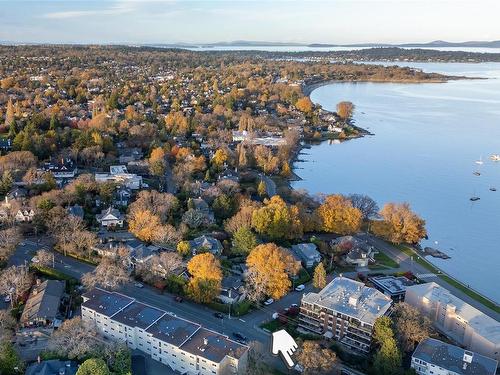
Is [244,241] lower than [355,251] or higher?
higher

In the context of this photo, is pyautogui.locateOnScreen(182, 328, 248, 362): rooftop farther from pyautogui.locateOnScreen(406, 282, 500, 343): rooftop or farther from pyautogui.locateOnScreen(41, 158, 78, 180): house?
pyautogui.locateOnScreen(41, 158, 78, 180): house

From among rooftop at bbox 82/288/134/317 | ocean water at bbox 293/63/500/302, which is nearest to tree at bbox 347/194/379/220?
ocean water at bbox 293/63/500/302

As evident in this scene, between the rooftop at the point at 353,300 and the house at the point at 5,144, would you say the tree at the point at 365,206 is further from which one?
the house at the point at 5,144

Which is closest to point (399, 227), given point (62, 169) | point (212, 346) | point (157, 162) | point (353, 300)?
point (353, 300)

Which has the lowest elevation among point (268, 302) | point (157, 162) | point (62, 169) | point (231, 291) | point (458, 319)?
point (268, 302)

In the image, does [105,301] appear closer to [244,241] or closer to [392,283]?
[244,241]
